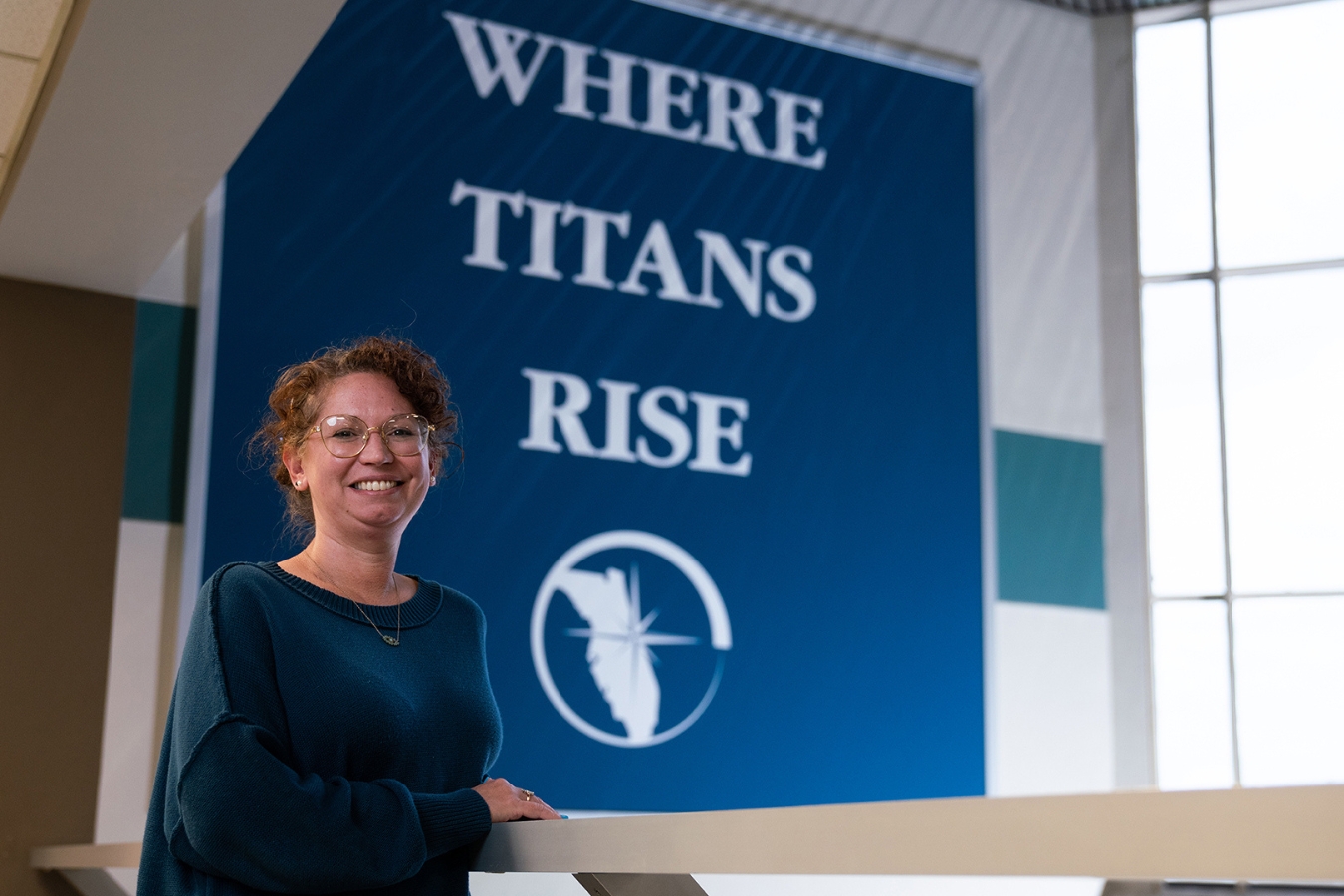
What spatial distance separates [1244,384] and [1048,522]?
3.11ft

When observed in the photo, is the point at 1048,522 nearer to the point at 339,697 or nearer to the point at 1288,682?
the point at 1288,682

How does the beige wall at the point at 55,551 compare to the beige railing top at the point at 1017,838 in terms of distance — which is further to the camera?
the beige wall at the point at 55,551

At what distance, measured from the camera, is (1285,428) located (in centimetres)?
528

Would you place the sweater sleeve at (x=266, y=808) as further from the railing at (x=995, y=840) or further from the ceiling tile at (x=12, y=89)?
the ceiling tile at (x=12, y=89)

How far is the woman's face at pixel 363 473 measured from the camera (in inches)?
66.9

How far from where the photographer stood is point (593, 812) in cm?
412

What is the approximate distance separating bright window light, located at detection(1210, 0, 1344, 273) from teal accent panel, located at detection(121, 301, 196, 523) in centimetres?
363

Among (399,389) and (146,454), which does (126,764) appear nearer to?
(146,454)

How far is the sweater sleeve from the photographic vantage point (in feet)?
4.57

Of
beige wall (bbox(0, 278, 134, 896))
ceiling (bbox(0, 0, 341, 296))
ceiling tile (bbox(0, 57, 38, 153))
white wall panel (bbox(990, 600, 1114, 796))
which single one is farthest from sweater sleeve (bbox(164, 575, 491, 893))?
white wall panel (bbox(990, 600, 1114, 796))

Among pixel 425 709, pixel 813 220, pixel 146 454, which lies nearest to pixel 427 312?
pixel 146 454

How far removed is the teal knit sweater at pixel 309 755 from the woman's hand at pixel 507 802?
17 mm

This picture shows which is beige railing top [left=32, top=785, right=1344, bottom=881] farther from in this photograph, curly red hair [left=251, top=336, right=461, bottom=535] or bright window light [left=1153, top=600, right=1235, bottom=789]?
bright window light [left=1153, top=600, right=1235, bottom=789]

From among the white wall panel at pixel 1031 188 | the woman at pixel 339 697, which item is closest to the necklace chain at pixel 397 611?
the woman at pixel 339 697
